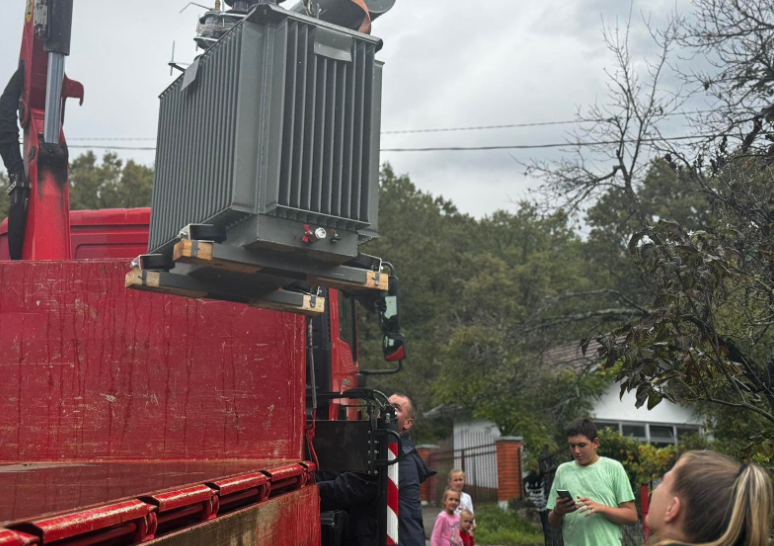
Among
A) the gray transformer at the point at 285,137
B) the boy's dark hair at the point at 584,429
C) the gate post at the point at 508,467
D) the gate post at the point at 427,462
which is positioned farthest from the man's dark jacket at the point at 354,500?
the gate post at the point at 427,462

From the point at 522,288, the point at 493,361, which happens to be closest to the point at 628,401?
the point at 493,361

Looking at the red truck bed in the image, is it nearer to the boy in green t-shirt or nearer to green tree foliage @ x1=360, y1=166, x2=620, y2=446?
the boy in green t-shirt

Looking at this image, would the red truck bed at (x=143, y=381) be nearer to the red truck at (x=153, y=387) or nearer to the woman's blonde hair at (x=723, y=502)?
the red truck at (x=153, y=387)

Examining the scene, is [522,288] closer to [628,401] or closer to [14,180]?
[628,401]

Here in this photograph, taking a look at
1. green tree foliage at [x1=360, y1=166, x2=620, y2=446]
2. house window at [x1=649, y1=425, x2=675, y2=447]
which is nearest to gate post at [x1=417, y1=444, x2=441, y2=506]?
green tree foliage at [x1=360, y1=166, x2=620, y2=446]

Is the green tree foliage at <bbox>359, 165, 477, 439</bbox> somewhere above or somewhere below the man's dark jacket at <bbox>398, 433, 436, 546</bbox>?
above

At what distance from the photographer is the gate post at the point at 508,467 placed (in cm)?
1903

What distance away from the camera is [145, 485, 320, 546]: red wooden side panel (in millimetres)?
2590

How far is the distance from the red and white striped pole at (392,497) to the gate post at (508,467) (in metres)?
14.2

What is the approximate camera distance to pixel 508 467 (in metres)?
19.0

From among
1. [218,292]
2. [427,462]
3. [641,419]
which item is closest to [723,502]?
[218,292]

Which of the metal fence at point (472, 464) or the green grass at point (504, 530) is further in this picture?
the metal fence at point (472, 464)

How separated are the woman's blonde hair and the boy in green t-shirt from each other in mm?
2533

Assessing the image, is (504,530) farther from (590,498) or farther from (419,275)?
(419,275)
